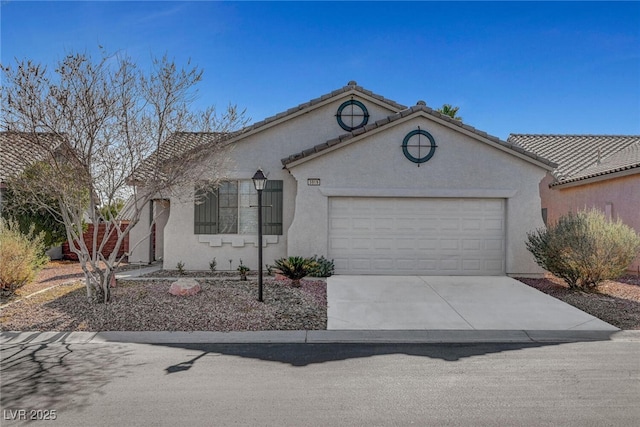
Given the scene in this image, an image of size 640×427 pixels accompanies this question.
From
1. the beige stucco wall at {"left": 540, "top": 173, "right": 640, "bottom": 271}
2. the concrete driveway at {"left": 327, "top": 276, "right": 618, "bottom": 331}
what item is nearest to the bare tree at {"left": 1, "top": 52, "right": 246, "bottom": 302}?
the concrete driveway at {"left": 327, "top": 276, "right": 618, "bottom": 331}

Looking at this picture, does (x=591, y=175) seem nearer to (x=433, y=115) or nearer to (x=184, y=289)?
(x=433, y=115)

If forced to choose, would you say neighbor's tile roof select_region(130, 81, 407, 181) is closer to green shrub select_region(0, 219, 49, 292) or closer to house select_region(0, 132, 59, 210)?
house select_region(0, 132, 59, 210)

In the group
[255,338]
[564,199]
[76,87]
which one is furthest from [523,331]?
[564,199]

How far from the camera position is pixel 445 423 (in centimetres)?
396

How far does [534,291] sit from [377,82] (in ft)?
Result: 29.1

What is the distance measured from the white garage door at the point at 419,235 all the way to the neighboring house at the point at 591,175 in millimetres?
4353

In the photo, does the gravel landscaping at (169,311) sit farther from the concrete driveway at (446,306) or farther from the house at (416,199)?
the house at (416,199)

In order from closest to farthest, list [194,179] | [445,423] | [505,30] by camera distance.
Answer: [445,423] → [194,179] → [505,30]

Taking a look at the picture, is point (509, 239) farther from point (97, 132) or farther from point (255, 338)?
point (97, 132)

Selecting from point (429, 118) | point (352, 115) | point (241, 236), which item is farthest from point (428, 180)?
point (241, 236)

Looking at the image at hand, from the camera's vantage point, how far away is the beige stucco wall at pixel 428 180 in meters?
11.6

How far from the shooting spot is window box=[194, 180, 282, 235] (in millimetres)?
12328

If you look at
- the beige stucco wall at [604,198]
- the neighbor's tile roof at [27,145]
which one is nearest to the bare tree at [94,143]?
the neighbor's tile roof at [27,145]

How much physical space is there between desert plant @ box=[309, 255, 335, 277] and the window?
164 centimetres
